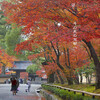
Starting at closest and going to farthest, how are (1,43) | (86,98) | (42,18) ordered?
(86,98)
(42,18)
(1,43)

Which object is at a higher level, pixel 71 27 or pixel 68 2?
pixel 68 2

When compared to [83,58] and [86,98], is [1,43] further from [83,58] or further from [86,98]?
[86,98]

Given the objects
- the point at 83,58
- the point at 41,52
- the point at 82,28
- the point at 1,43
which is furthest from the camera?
the point at 1,43

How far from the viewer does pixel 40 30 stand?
20703 millimetres

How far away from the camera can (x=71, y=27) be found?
1340 centimetres

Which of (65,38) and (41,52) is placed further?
(41,52)

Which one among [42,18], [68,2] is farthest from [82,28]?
[42,18]

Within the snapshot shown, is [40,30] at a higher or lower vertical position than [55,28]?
higher

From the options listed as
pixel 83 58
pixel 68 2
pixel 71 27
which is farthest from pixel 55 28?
pixel 83 58

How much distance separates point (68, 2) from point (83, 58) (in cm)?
1236

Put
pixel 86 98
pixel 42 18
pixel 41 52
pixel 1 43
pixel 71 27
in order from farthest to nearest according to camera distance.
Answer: pixel 1 43 → pixel 41 52 → pixel 42 18 → pixel 71 27 → pixel 86 98

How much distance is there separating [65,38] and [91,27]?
5.09ft

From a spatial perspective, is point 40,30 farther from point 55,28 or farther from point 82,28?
point 82,28

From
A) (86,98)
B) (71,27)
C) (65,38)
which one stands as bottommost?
(86,98)
